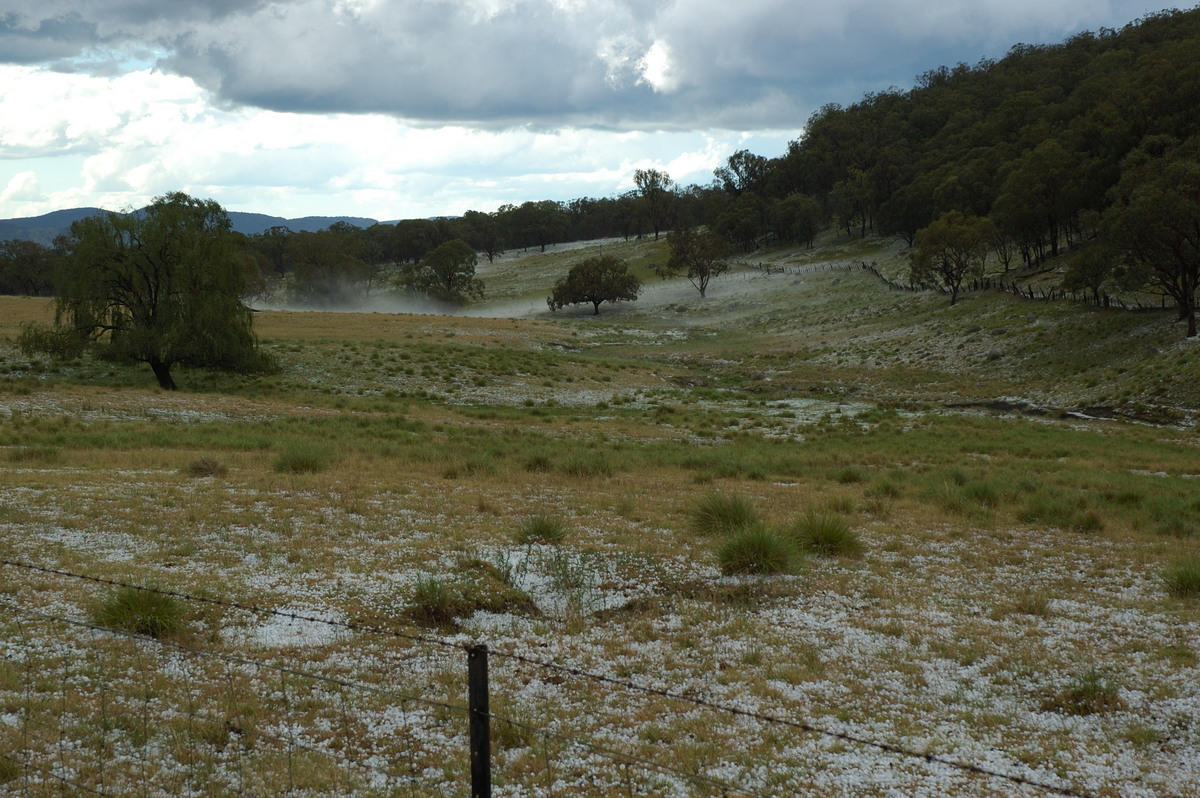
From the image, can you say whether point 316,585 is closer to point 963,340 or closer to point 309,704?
point 309,704

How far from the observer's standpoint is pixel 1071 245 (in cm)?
7600

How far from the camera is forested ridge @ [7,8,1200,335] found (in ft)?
155

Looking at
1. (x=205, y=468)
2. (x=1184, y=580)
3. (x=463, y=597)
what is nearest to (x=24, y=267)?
(x=205, y=468)

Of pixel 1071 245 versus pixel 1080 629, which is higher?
pixel 1071 245

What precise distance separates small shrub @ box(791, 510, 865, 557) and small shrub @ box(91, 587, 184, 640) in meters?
9.30

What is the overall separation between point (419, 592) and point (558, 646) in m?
2.13

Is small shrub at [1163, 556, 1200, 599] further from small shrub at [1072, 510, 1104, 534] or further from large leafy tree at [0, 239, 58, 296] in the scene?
large leafy tree at [0, 239, 58, 296]

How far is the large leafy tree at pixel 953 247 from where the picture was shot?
67.9 m

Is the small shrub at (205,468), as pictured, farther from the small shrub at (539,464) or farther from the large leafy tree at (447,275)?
the large leafy tree at (447,275)

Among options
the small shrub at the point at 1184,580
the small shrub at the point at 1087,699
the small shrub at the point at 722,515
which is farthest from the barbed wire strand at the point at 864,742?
the small shrub at the point at 722,515

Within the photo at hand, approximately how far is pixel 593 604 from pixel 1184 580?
8306 millimetres

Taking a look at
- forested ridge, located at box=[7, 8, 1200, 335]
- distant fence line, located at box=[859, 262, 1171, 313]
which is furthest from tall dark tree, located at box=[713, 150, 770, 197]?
distant fence line, located at box=[859, 262, 1171, 313]

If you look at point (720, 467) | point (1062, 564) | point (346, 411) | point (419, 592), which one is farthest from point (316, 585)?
point (346, 411)

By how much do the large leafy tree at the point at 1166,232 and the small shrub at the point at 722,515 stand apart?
35847mm
